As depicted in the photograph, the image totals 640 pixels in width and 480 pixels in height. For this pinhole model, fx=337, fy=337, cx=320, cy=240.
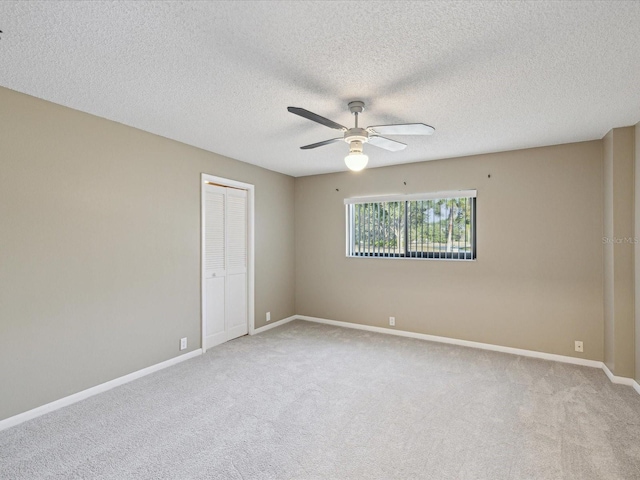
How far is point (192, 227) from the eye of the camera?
389 cm

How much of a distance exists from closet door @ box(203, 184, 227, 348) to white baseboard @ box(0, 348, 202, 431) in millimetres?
504

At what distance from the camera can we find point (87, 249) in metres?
2.90

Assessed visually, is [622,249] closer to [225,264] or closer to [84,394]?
[225,264]

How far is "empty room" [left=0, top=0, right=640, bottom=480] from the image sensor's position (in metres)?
1.86

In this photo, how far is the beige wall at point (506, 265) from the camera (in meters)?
3.63

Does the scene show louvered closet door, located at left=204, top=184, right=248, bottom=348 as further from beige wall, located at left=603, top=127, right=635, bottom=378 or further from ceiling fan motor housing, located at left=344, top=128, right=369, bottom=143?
beige wall, located at left=603, top=127, right=635, bottom=378

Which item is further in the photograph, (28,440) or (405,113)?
(405,113)

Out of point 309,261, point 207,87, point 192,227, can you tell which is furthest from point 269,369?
point 207,87

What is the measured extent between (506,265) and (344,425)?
278 centimetres

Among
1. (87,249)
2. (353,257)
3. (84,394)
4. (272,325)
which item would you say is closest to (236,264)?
(272,325)

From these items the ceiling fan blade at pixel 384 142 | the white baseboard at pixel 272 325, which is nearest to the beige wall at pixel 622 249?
the ceiling fan blade at pixel 384 142

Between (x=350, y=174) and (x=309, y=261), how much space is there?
155cm

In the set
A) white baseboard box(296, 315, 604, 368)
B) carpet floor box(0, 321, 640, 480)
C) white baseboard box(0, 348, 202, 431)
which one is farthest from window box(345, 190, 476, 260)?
white baseboard box(0, 348, 202, 431)

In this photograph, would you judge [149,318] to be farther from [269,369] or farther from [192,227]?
[269,369]
